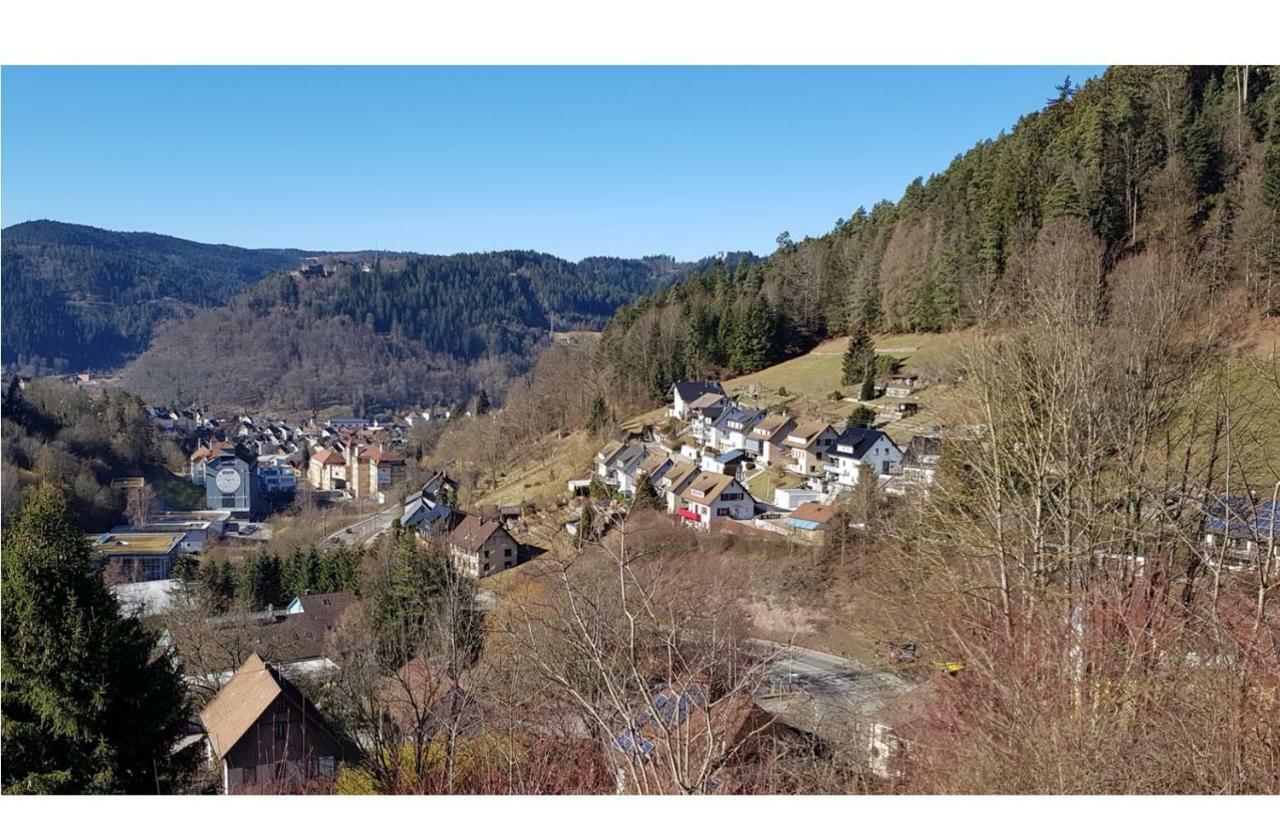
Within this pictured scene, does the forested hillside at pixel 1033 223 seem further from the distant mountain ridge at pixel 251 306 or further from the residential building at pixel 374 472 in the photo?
the distant mountain ridge at pixel 251 306

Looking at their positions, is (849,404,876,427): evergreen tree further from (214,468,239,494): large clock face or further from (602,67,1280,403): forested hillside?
(214,468,239,494): large clock face

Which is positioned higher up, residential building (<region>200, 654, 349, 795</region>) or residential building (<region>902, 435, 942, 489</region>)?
residential building (<region>902, 435, 942, 489</region>)

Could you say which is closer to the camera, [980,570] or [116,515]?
[980,570]

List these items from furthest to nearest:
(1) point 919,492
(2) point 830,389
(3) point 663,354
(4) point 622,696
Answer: (3) point 663,354 < (2) point 830,389 < (1) point 919,492 < (4) point 622,696

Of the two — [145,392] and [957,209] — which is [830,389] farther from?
[145,392]

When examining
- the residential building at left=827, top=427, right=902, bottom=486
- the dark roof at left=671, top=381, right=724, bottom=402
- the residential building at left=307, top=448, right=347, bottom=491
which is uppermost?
the dark roof at left=671, top=381, right=724, bottom=402

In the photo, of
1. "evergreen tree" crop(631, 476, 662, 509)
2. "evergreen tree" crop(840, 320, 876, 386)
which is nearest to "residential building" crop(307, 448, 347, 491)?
"evergreen tree" crop(631, 476, 662, 509)

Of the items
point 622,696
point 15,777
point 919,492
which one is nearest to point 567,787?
point 622,696
